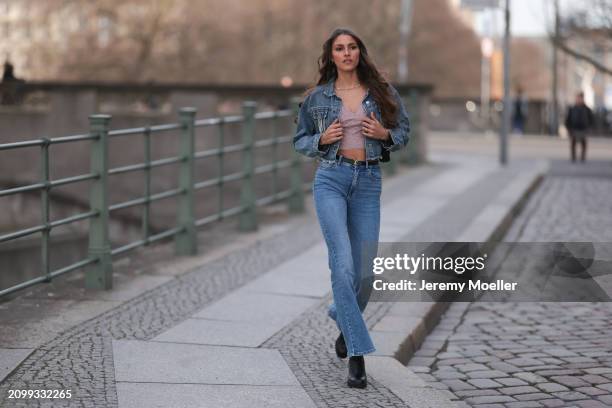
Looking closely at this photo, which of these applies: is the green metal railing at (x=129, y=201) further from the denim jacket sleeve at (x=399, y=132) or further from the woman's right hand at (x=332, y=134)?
the denim jacket sleeve at (x=399, y=132)

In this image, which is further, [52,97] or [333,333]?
[52,97]

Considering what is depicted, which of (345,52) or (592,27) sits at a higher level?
(592,27)

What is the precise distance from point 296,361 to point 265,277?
9.78 feet

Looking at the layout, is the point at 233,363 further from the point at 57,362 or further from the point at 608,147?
the point at 608,147

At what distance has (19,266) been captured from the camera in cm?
2630

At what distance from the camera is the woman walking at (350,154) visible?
20.0 ft

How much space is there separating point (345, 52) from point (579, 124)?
2088cm

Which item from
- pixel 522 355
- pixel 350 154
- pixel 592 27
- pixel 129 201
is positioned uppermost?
pixel 592 27

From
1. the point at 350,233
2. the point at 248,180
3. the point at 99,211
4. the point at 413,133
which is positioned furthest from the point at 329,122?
the point at 413,133

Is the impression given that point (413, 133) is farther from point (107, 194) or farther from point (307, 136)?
point (307, 136)

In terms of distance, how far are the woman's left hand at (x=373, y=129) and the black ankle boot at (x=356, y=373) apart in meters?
1.03

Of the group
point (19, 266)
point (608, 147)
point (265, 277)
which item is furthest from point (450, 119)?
point (265, 277)

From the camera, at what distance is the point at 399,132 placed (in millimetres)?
6227

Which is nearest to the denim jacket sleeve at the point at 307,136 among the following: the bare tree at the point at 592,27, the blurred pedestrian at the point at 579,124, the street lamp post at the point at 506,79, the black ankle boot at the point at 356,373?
the black ankle boot at the point at 356,373
